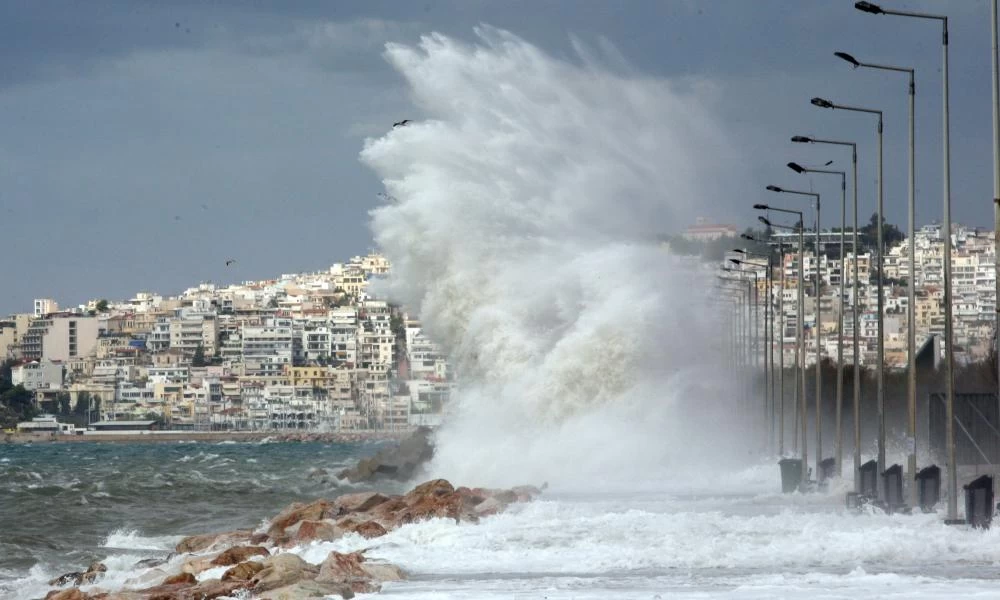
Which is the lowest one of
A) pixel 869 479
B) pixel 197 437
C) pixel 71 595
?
pixel 197 437

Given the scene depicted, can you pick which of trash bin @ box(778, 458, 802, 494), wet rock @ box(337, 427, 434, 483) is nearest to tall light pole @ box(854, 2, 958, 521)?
trash bin @ box(778, 458, 802, 494)

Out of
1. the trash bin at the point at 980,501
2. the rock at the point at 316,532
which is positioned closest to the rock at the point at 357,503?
the rock at the point at 316,532

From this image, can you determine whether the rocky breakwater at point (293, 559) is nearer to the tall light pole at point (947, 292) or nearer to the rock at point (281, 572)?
the rock at point (281, 572)

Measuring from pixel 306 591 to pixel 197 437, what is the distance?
161m

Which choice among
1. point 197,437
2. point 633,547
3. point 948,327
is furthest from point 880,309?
point 197,437

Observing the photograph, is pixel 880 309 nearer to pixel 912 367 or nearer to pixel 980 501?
pixel 912 367

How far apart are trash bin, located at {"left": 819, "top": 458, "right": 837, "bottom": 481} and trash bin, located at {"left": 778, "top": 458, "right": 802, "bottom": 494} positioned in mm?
551

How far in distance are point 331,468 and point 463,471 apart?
2995 cm

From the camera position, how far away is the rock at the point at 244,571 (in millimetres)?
22578

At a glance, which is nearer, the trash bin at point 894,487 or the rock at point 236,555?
the rock at point 236,555

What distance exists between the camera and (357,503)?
36062 mm

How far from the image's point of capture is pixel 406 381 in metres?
184

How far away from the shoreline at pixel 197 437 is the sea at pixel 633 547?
12722 centimetres

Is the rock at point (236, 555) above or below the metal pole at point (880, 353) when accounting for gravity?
below
